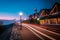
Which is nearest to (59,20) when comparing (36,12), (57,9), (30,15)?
(57,9)

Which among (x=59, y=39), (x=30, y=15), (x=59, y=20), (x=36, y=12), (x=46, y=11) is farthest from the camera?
(x=30, y=15)

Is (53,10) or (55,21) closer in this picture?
(55,21)

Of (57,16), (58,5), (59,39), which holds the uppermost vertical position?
(58,5)

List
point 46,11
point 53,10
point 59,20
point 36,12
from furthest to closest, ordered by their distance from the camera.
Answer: point 36,12, point 46,11, point 53,10, point 59,20

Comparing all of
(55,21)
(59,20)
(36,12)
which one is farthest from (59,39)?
(36,12)

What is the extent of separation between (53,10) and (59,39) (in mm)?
31708

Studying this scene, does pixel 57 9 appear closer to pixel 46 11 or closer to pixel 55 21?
pixel 55 21

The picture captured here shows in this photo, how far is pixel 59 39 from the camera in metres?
16.0

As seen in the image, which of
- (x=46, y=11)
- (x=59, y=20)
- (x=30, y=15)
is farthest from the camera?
(x=30, y=15)

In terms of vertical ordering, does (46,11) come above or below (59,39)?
above

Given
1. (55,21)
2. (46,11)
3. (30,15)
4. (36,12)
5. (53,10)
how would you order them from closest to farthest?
(55,21)
(53,10)
(46,11)
(36,12)
(30,15)

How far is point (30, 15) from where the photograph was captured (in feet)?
323

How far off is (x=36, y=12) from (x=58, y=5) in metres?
40.5

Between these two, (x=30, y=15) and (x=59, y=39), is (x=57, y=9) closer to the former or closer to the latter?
(x=59, y=39)
